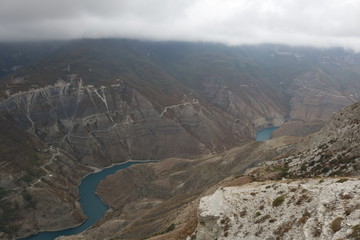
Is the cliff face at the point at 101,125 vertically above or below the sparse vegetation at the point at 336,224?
below

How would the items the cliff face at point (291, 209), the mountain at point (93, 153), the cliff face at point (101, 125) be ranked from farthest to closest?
1. the cliff face at point (101, 125)
2. the mountain at point (93, 153)
3. the cliff face at point (291, 209)

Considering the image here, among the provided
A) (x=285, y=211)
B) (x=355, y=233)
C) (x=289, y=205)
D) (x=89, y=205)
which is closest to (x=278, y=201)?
(x=289, y=205)

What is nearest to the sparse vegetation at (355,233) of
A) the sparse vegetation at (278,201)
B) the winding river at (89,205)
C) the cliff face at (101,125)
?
the sparse vegetation at (278,201)

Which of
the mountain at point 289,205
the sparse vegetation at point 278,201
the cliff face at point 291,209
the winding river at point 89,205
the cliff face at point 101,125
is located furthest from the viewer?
the cliff face at point 101,125

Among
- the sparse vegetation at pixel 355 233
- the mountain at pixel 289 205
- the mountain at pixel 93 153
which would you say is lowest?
the mountain at pixel 93 153

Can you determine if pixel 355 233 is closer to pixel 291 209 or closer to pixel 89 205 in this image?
pixel 291 209

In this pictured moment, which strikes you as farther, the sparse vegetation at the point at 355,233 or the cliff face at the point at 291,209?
the cliff face at the point at 291,209

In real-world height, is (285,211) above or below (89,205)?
above

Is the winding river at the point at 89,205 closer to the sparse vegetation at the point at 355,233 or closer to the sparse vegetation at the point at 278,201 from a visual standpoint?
the sparse vegetation at the point at 278,201
